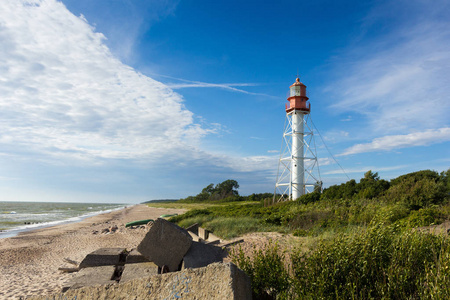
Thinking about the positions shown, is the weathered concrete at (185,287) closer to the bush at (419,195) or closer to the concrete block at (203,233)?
the concrete block at (203,233)

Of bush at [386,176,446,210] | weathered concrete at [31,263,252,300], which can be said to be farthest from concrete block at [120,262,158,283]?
bush at [386,176,446,210]

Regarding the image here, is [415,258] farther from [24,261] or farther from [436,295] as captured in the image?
[24,261]

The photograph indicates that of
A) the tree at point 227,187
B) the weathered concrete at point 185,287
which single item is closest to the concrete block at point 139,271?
the weathered concrete at point 185,287

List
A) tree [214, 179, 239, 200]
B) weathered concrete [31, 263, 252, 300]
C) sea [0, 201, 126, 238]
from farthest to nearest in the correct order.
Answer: tree [214, 179, 239, 200]
sea [0, 201, 126, 238]
weathered concrete [31, 263, 252, 300]

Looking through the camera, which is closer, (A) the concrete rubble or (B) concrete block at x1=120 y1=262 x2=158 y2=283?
(A) the concrete rubble

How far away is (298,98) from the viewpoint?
1266 inches

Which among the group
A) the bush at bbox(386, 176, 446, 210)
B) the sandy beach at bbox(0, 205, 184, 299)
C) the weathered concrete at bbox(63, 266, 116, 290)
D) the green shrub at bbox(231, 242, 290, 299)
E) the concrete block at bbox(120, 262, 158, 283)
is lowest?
the sandy beach at bbox(0, 205, 184, 299)

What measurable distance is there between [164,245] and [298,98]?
28838 millimetres

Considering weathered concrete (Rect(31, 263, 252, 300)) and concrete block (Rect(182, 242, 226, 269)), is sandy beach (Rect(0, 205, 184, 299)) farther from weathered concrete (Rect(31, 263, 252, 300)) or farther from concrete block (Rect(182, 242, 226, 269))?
weathered concrete (Rect(31, 263, 252, 300))

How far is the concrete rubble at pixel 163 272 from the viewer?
356cm

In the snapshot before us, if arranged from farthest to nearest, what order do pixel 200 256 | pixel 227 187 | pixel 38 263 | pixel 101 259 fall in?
1. pixel 227 187
2. pixel 38 263
3. pixel 101 259
4. pixel 200 256

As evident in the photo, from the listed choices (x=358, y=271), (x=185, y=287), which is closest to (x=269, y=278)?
(x=358, y=271)

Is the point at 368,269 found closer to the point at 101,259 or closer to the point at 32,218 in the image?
the point at 101,259

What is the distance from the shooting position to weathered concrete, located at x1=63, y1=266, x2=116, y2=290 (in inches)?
224
